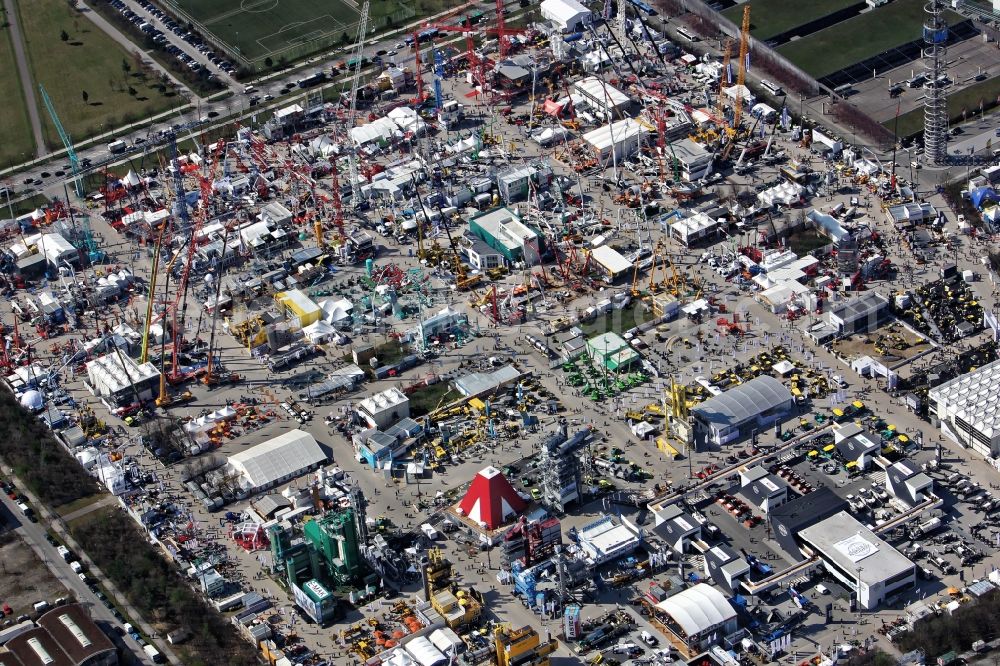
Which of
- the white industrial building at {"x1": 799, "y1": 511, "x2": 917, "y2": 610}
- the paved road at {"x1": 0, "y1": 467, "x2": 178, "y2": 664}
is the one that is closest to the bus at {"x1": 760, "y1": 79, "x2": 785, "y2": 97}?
the white industrial building at {"x1": 799, "y1": 511, "x2": 917, "y2": 610}

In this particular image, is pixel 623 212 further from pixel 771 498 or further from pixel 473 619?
pixel 473 619

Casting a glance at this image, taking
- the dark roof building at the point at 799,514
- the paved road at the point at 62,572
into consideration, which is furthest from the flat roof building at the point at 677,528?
the paved road at the point at 62,572

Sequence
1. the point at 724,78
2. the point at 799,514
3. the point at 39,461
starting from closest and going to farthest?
the point at 799,514 < the point at 39,461 < the point at 724,78

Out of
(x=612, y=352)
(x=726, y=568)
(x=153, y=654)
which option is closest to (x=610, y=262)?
(x=612, y=352)

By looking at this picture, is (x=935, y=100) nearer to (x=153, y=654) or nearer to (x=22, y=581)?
(x=153, y=654)

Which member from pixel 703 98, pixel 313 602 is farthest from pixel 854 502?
pixel 703 98

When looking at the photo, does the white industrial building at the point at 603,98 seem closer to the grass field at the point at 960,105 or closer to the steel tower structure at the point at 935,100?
the grass field at the point at 960,105
